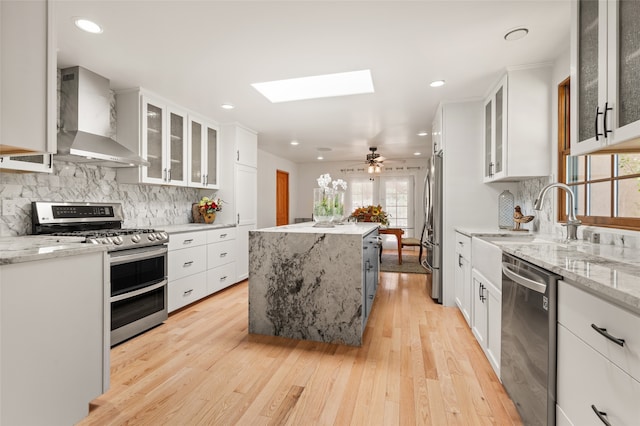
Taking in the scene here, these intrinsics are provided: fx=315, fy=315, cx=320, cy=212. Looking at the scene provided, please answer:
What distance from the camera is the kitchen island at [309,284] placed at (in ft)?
8.13

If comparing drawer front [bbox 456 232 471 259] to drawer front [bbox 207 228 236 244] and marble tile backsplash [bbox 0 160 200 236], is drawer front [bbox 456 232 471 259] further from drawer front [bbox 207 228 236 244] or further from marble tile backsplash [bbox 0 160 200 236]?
marble tile backsplash [bbox 0 160 200 236]

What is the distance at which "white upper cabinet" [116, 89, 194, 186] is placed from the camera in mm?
3230

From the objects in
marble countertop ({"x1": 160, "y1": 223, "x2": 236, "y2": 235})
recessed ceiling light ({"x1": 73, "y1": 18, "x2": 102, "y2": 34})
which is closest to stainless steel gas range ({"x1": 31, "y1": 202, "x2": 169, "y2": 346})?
marble countertop ({"x1": 160, "y1": 223, "x2": 236, "y2": 235})

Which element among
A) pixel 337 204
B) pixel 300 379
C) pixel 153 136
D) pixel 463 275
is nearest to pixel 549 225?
pixel 463 275

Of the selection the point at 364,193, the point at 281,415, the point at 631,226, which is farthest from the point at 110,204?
the point at 364,193

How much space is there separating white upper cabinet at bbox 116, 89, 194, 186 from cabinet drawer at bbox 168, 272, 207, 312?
1110mm

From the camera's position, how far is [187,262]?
345 cm

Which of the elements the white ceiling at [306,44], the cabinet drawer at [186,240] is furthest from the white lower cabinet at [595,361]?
the cabinet drawer at [186,240]

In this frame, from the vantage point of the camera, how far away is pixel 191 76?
114 inches

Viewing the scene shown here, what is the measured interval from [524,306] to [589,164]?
151cm

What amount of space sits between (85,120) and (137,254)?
1.26 m

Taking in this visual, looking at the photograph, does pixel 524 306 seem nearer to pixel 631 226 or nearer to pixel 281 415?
pixel 631 226

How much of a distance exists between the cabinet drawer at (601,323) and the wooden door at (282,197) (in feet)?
22.4

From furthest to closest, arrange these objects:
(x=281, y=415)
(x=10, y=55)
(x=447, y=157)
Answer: (x=447, y=157) → (x=281, y=415) → (x=10, y=55)
